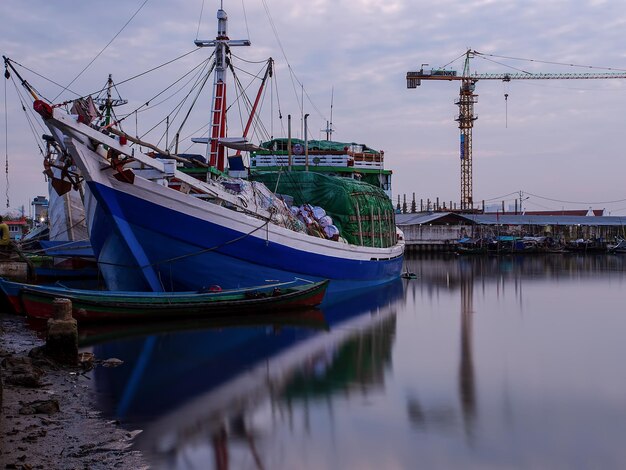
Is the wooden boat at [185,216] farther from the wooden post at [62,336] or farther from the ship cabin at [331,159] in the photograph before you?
the ship cabin at [331,159]

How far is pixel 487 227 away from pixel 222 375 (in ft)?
190

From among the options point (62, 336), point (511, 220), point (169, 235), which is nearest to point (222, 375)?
point (62, 336)

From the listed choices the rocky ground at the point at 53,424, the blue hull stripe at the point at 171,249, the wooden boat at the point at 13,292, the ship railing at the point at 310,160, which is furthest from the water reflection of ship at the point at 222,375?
the ship railing at the point at 310,160

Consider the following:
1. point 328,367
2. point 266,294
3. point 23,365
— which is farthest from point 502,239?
point 23,365

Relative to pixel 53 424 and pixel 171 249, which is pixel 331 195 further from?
pixel 53 424

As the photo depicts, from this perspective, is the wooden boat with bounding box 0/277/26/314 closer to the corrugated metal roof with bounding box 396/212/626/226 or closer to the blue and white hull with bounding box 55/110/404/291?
the blue and white hull with bounding box 55/110/404/291

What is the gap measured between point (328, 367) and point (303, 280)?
25.1 feet

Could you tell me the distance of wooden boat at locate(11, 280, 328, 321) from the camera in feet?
52.7

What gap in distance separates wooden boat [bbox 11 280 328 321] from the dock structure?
43.6m

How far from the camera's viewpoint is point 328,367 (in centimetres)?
1384

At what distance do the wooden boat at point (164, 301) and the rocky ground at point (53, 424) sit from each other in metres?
3.89

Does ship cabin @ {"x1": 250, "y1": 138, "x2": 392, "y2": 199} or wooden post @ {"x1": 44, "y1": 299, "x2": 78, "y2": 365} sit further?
ship cabin @ {"x1": 250, "y1": 138, "x2": 392, "y2": 199}

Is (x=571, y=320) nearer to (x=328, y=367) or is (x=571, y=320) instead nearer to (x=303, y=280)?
(x=303, y=280)

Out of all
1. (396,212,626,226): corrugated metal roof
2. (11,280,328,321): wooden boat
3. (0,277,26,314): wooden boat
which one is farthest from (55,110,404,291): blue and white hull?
(396,212,626,226): corrugated metal roof
